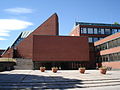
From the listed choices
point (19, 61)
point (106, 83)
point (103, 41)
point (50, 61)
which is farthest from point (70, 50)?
point (106, 83)

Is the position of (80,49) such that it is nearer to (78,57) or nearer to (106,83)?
(78,57)

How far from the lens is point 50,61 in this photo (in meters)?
45.6

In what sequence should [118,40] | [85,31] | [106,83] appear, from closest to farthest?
[106,83]
[118,40]
[85,31]

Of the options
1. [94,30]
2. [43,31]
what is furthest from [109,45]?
[43,31]

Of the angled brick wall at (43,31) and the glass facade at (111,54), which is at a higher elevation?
the angled brick wall at (43,31)

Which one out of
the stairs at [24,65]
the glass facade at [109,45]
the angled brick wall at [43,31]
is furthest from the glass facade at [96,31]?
the stairs at [24,65]

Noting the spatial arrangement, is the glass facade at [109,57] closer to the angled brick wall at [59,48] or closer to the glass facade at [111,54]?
the glass facade at [111,54]

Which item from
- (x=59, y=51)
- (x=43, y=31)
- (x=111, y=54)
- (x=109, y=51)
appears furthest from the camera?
(x=43, y=31)

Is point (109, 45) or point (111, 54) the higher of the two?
point (109, 45)

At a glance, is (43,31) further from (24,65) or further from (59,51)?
(24,65)

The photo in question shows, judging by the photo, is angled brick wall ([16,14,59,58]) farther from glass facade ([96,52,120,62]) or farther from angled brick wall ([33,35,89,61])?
glass facade ([96,52,120,62])

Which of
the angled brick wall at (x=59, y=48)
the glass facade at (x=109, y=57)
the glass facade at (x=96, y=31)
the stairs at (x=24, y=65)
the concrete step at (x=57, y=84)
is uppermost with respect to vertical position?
the glass facade at (x=96, y=31)

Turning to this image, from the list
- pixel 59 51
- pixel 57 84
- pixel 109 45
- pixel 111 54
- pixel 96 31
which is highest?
pixel 96 31

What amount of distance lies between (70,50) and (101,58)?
9.91 metres
